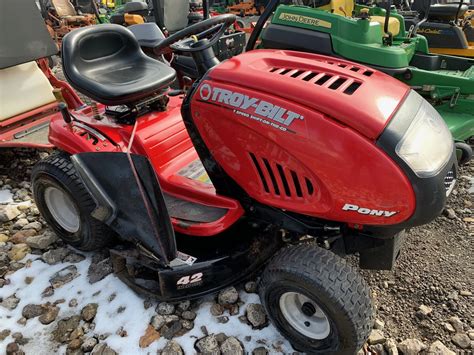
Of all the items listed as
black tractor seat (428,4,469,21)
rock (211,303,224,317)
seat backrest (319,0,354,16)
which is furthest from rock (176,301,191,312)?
black tractor seat (428,4,469,21)

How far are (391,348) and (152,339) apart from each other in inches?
40.5

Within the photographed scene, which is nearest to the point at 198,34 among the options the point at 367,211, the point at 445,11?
the point at 367,211

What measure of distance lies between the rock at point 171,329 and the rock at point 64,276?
63cm

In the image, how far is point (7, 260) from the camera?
2.34 metres

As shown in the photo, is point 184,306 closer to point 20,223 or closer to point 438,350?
point 438,350

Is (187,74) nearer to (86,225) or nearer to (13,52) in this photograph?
(13,52)

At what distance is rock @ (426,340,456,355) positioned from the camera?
170 centimetres

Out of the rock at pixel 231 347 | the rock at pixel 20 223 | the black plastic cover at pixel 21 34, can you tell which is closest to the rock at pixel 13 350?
the rock at pixel 231 347

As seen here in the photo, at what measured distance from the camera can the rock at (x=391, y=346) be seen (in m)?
1.73

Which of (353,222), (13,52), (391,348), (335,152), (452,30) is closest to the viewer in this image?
(335,152)

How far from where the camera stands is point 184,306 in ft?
6.48

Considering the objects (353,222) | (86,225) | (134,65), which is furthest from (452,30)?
(86,225)

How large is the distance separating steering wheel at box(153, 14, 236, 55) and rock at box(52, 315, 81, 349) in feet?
4.35

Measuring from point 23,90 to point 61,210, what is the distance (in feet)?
4.95
